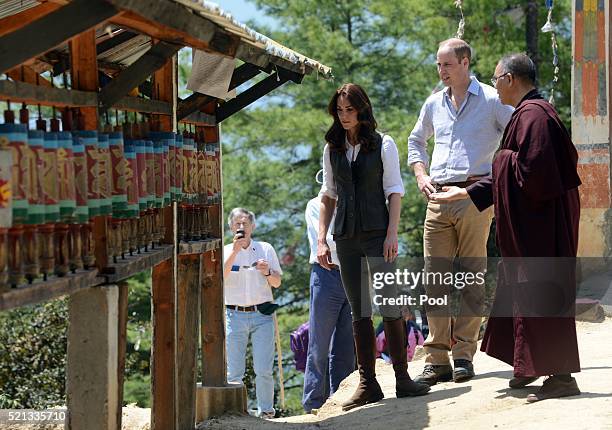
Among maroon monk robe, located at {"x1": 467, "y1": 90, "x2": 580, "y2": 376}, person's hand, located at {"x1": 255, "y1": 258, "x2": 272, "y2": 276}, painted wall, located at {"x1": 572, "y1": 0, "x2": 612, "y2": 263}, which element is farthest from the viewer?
painted wall, located at {"x1": 572, "y1": 0, "x2": 612, "y2": 263}

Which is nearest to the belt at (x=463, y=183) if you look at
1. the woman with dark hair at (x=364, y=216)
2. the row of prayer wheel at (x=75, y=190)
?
the woman with dark hair at (x=364, y=216)

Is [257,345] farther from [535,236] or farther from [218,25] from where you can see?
[218,25]

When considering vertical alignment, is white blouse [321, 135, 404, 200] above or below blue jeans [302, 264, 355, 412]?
above

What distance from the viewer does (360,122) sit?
6941 mm

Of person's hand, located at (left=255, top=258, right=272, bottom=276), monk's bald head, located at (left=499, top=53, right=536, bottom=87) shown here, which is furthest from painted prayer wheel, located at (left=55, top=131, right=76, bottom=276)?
person's hand, located at (left=255, top=258, right=272, bottom=276)

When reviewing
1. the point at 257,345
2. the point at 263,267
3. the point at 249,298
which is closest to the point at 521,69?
the point at 263,267

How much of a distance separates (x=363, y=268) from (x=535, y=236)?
3.79 feet

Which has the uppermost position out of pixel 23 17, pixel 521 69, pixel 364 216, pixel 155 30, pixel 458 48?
pixel 23 17

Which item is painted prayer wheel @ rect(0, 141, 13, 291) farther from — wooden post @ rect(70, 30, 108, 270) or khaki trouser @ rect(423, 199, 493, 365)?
khaki trouser @ rect(423, 199, 493, 365)

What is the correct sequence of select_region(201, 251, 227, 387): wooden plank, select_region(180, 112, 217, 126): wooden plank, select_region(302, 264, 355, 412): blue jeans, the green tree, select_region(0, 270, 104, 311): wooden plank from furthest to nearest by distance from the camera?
the green tree
select_region(302, 264, 355, 412): blue jeans
select_region(201, 251, 227, 387): wooden plank
select_region(180, 112, 217, 126): wooden plank
select_region(0, 270, 104, 311): wooden plank

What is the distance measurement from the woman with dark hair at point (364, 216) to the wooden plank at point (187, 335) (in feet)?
2.66

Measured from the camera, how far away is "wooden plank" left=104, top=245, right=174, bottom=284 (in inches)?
214

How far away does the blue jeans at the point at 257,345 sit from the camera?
916 centimetres

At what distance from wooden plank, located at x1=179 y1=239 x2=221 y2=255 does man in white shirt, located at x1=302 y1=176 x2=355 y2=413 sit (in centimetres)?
98
